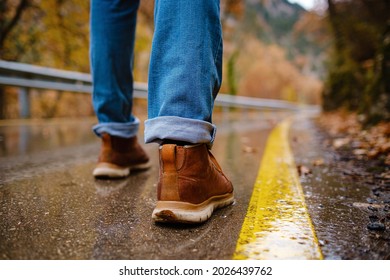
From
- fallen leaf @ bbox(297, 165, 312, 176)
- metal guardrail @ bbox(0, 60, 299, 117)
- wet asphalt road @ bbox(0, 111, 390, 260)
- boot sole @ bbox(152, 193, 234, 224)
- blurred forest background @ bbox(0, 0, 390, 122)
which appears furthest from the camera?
blurred forest background @ bbox(0, 0, 390, 122)

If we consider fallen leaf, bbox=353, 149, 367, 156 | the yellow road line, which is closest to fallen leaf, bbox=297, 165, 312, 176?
the yellow road line

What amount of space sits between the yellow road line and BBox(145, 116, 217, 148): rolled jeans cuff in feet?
1.30

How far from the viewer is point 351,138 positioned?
4309mm

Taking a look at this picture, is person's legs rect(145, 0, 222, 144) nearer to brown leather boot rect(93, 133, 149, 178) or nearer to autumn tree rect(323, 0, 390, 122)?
brown leather boot rect(93, 133, 149, 178)

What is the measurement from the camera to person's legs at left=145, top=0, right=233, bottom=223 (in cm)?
141

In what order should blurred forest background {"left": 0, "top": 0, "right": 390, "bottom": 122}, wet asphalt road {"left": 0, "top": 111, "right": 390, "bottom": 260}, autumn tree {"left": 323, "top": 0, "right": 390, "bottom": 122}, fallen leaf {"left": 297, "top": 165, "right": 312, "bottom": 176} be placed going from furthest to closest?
blurred forest background {"left": 0, "top": 0, "right": 390, "bottom": 122}, autumn tree {"left": 323, "top": 0, "right": 390, "bottom": 122}, fallen leaf {"left": 297, "top": 165, "right": 312, "bottom": 176}, wet asphalt road {"left": 0, "top": 111, "right": 390, "bottom": 260}

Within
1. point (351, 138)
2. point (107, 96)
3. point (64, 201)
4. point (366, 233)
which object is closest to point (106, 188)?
point (64, 201)

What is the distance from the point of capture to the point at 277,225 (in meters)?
1.37

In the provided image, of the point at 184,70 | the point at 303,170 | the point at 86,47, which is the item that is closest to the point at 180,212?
the point at 184,70

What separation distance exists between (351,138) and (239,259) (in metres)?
3.70

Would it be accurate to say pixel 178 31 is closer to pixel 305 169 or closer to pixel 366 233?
pixel 366 233

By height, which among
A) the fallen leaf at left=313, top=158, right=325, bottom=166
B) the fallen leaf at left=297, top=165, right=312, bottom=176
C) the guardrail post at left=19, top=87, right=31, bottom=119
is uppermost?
the fallen leaf at left=297, top=165, right=312, bottom=176

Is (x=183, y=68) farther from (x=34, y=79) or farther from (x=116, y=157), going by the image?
(x=34, y=79)

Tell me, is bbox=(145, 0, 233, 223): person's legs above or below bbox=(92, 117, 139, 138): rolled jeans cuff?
above
